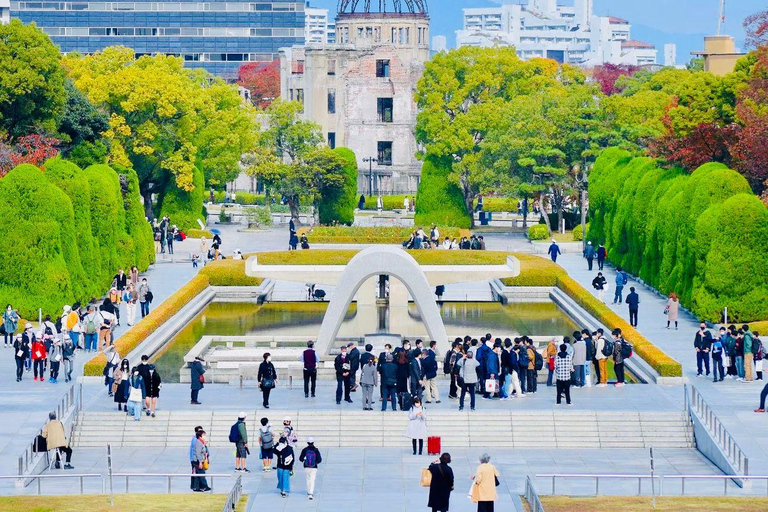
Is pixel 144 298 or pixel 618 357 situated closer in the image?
pixel 618 357

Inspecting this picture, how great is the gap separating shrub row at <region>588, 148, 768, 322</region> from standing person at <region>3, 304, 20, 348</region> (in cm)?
1964

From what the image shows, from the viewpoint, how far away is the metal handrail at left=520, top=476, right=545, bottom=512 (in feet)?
84.1

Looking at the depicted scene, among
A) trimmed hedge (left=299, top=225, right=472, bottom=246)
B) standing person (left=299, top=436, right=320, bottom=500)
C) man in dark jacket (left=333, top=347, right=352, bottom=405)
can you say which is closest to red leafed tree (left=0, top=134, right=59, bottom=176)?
trimmed hedge (left=299, top=225, right=472, bottom=246)

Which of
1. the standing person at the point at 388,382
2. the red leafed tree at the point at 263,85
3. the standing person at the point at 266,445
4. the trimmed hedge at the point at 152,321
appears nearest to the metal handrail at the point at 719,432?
the standing person at the point at 388,382

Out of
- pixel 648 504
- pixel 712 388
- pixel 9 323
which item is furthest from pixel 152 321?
pixel 648 504

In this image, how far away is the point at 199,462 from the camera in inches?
1133

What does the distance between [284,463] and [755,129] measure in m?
28.8

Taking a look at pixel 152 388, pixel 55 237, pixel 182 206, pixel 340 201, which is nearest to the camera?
pixel 152 388

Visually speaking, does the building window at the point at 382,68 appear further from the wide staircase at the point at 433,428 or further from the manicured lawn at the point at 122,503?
the manicured lawn at the point at 122,503

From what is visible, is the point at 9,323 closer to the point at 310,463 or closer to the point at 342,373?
the point at 342,373

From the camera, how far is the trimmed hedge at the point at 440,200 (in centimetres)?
8644

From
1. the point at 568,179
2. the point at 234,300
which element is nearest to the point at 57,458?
the point at 234,300

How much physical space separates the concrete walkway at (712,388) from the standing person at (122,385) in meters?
12.0

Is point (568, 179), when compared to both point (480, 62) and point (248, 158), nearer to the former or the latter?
point (480, 62)
